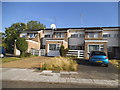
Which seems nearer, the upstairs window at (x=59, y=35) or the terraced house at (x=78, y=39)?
the terraced house at (x=78, y=39)

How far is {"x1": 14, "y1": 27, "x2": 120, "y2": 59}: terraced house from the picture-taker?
21.2 metres

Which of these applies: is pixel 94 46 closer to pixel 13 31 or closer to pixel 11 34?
pixel 11 34

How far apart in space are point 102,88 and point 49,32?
1026 inches

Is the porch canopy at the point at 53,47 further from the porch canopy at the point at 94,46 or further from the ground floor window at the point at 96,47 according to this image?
the ground floor window at the point at 96,47

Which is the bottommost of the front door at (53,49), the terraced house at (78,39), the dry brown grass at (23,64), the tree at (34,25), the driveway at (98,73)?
the driveway at (98,73)

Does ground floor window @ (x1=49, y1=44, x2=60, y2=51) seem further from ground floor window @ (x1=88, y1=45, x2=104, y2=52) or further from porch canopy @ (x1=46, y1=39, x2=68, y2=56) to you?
ground floor window @ (x1=88, y1=45, x2=104, y2=52)

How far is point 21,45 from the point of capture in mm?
16797

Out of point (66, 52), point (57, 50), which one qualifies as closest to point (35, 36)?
point (57, 50)

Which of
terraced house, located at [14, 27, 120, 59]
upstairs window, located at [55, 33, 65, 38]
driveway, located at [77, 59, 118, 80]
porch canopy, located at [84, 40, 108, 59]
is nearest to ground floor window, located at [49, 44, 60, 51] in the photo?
terraced house, located at [14, 27, 120, 59]

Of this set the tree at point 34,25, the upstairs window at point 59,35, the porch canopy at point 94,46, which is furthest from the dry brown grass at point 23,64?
the tree at point 34,25

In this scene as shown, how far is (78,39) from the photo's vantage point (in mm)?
26906

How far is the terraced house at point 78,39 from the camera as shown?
69.6 ft

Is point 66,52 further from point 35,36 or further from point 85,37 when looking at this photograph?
point 35,36

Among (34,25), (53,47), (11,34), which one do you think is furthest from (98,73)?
(34,25)
